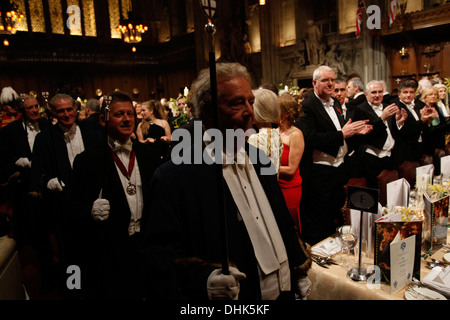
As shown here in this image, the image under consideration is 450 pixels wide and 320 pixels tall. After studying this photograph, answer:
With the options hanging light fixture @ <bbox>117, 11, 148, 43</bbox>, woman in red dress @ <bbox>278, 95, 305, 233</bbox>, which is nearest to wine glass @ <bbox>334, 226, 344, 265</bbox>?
woman in red dress @ <bbox>278, 95, 305, 233</bbox>

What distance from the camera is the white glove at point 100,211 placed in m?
1.95

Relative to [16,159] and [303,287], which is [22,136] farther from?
[303,287]

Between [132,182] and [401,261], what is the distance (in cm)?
157

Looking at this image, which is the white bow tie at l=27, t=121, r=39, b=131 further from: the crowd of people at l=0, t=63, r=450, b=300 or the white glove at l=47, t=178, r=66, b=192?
the white glove at l=47, t=178, r=66, b=192

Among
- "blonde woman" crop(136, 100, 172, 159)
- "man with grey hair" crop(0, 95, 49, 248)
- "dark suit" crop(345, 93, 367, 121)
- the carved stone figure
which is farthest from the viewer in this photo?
the carved stone figure

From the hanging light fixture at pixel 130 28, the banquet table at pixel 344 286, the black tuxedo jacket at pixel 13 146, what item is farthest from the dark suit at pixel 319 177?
the hanging light fixture at pixel 130 28

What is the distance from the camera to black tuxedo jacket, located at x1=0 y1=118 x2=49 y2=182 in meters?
3.58

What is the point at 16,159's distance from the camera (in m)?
3.62

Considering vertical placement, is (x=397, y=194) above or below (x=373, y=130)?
below

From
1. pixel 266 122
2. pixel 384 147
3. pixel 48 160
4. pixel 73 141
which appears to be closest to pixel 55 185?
pixel 48 160

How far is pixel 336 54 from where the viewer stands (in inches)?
473

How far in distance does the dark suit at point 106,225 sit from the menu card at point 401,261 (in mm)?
1465

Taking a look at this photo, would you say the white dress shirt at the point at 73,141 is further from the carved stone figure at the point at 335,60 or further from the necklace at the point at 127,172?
the carved stone figure at the point at 335,60

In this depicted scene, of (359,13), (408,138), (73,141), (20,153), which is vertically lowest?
(408,138)
